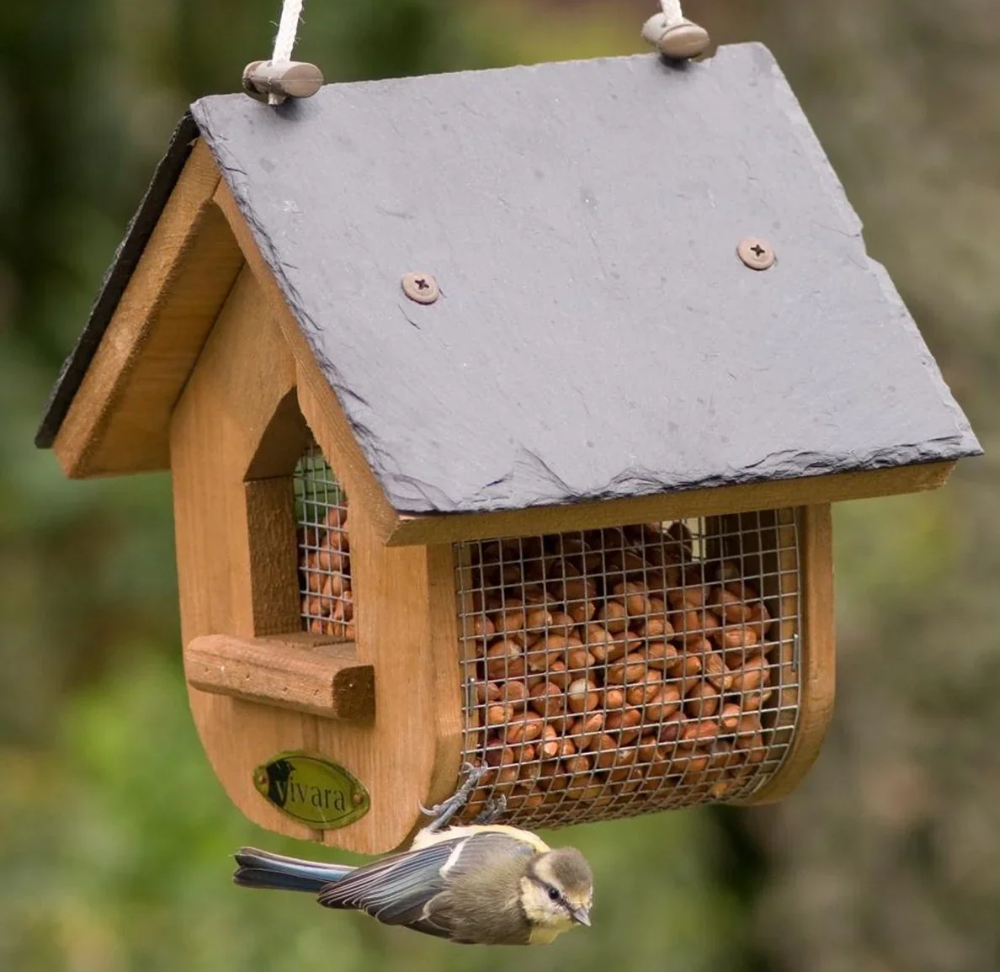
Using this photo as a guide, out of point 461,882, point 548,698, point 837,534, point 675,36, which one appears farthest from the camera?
point 837,534

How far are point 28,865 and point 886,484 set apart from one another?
3471mm

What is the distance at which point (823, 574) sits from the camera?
302cm

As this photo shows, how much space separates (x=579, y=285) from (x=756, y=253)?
29cm

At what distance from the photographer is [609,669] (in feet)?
9.46

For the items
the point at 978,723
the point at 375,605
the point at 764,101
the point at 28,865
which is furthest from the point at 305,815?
the point at 978,723

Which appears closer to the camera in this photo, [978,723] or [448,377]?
[448,377]

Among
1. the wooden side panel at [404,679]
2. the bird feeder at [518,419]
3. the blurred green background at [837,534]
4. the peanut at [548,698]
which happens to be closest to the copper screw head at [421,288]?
the bird feeder at [518,419]

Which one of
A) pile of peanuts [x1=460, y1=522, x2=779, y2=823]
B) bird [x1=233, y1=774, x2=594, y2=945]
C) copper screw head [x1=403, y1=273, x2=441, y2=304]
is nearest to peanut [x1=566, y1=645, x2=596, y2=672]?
pile of peanuts [x1=460, y1=522, x2=779, y2=823]

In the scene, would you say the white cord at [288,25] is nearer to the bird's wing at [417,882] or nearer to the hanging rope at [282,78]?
the hanging rope at [282,78]

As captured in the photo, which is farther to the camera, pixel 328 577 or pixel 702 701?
pixel 328 577

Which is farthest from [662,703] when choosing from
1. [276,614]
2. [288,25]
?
[288,25]

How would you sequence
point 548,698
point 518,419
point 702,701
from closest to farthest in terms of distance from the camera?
1. point 518,419
2. point 548,698
3. point 702,701

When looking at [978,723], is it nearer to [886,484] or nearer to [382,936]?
[382,936]

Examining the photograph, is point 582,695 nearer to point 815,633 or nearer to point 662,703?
point 662,703
